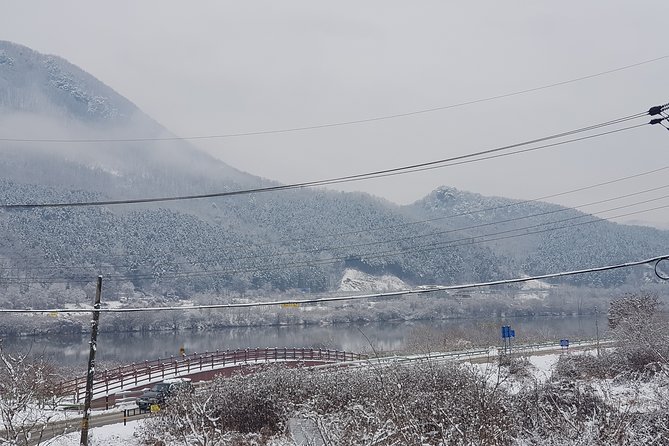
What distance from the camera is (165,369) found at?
46250 mm

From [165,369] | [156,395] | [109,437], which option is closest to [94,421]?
[156,395]

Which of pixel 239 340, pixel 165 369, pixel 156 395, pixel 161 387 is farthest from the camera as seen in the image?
pixel 239 340

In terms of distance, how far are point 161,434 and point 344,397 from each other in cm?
703

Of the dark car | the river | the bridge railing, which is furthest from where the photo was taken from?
the river

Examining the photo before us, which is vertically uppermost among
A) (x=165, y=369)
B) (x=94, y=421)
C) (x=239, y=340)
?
(x=165, y=369)

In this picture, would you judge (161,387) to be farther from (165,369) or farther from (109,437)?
(109,437)

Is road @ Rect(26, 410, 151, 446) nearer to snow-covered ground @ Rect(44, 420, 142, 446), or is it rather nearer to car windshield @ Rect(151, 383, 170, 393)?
snow-covered ground @ Rect(44, 420, 142, 446)

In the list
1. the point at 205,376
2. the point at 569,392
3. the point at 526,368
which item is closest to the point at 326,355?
the point at 205,376

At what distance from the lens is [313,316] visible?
13538cm

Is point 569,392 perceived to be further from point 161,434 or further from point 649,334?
point 649,334

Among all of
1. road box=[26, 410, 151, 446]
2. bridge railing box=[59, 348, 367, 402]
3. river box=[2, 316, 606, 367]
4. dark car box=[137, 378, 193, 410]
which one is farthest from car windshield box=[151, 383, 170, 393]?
river box=[2, 316, 606, 367]

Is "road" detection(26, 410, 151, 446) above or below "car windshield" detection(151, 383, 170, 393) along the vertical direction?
below

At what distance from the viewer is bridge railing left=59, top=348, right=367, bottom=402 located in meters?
41.5

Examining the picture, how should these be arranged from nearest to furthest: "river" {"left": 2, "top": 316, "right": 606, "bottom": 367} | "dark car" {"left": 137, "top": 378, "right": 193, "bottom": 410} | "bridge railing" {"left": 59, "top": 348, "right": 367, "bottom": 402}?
"dark car" {"left": 137, "top": 378, "right": 193, "bottom": 410}
"bridge railing" {"left": 59, "top": 348, "right": 367, "bottom": 402}
"river" {"left": 2, "top": 316, "right": 606, "bottom": 367}
